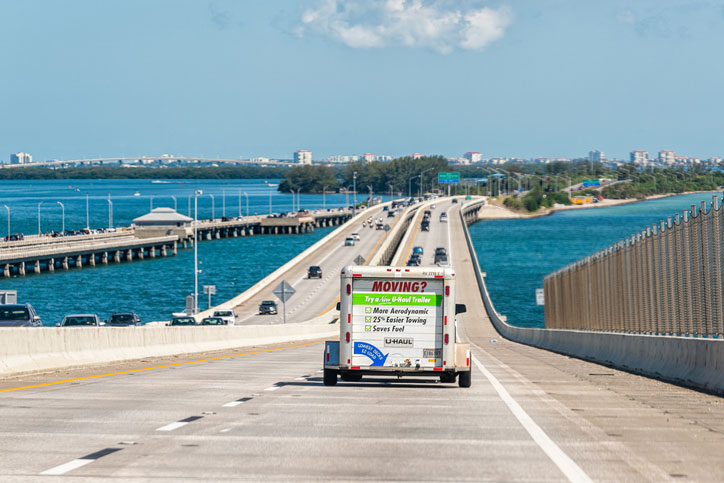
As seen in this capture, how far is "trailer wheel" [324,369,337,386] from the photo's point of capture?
→ 18.6 metres

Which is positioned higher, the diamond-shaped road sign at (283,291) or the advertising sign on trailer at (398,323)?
the advertising sign on trailer at (398,323)

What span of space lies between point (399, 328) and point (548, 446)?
26.0 ft

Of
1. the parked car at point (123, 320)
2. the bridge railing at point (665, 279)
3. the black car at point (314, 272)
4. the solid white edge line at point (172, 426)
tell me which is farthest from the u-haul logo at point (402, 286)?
the black car at point (314, 272)

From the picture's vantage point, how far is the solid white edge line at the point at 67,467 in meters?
8.87

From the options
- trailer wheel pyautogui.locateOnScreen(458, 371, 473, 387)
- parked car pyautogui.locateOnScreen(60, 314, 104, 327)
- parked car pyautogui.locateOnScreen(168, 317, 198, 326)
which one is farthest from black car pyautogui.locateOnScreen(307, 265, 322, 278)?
trailer wheel pyautogui.locateOnScreen(458, 371, 473, 387)

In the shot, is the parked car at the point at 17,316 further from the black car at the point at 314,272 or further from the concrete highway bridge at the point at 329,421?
the black car at the point at 314,272

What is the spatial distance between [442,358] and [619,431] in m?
6.61

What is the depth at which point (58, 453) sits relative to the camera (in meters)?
9.95

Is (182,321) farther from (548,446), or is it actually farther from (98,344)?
(548,446)

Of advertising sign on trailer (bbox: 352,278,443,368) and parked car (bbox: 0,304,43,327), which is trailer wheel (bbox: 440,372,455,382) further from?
parked car (bbox: 0,304,43,327)

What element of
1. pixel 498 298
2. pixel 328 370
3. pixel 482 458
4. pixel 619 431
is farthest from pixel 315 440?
pixel 498 298

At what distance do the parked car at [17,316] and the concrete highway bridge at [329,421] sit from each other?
387 inches

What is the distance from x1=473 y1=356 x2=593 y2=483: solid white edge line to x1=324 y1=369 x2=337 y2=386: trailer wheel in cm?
352

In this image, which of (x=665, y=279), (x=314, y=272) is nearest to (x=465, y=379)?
(x=665, y=279)
